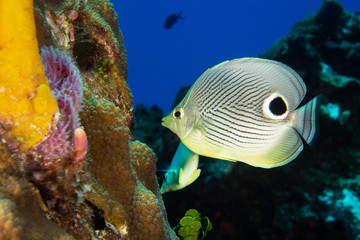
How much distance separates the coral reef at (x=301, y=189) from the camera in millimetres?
4336

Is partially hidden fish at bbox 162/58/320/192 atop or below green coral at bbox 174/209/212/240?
atop

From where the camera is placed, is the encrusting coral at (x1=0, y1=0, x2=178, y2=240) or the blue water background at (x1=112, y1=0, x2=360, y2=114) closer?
the encrusting coral at (x1=0, y1=0, x2=178, y2=240)

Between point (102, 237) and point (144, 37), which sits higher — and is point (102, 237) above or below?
below

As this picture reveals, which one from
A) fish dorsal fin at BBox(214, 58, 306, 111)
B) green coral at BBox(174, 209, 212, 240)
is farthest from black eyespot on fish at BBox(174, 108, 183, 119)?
green coral at BBox(174, 209, 212, 240)

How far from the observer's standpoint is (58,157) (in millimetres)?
1064

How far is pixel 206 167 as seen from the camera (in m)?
5.13

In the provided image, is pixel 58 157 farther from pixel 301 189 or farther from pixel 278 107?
pixel 301 189

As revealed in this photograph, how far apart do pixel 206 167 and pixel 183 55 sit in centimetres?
11135

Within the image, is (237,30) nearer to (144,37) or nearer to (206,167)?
(144,37)

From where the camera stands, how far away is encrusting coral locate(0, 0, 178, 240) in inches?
36.2

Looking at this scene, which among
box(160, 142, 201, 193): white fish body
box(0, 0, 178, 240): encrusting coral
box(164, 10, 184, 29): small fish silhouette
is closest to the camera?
box(0, 0, 178, 240): encrusting coral

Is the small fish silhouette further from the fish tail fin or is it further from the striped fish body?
the fish tail fin

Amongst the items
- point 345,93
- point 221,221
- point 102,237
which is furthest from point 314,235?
point 102,237

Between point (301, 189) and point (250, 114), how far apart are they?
4.15 m
